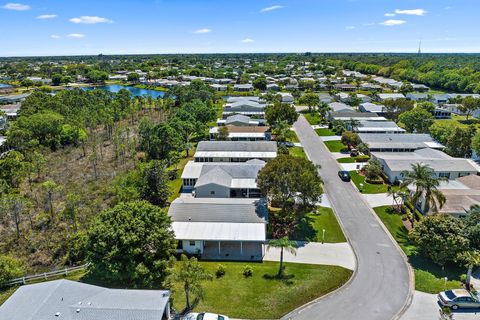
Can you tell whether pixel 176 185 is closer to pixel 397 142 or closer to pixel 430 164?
pixel 430 164

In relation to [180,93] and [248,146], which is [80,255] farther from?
[180,93]

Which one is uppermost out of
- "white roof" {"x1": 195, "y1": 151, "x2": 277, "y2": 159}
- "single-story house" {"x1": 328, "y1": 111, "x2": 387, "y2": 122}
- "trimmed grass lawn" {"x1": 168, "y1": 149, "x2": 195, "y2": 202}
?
"single-story house" {"x1": 328, "y1": 111, "x2": 387, "y2": 122}

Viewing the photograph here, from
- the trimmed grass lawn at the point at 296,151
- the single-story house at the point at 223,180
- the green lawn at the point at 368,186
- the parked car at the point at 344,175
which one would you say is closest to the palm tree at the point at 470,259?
the green lawn at the point at 368,186

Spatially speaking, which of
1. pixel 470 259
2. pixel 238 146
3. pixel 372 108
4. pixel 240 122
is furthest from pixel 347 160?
pixel 372 108

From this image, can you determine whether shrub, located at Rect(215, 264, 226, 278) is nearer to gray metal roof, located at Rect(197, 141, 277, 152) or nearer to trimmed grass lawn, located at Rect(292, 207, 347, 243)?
trimmed grass lawn, located at Rect(292, 207, 347, 243)

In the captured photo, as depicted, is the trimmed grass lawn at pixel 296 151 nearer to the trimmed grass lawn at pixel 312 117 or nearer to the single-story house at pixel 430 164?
the single-story house at pixel 430 164

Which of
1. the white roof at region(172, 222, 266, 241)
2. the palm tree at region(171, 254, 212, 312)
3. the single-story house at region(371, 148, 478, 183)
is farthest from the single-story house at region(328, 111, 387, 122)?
the palm tree at region(171, 254, 212, 312)

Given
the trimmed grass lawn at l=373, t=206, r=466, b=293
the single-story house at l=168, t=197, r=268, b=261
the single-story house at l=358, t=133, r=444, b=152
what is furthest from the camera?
the single-story house at l=358, t=133, r=444, b=152
